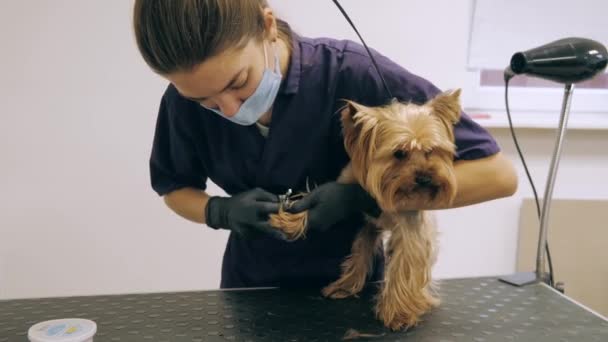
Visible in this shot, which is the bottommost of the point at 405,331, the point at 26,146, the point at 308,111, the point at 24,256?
the point at 24,256

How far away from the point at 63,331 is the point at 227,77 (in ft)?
1.64

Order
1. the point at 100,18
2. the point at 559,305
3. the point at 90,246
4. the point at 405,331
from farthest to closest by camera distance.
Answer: the point at 90,246, the point at 100,18, the point at 559,305, the point at 405,331

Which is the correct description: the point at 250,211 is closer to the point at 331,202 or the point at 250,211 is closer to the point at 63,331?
the point at 331,202

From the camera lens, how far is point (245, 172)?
1.17m

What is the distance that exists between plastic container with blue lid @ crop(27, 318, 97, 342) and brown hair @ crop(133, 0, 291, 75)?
45 cm

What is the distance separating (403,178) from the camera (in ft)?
3.19

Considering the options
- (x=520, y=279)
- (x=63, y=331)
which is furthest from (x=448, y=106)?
(x=63, y=331)

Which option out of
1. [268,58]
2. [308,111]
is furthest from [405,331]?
[268,58]

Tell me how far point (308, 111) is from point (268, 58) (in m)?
0.14

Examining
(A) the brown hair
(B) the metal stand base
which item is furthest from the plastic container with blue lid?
(B) the metal stand base

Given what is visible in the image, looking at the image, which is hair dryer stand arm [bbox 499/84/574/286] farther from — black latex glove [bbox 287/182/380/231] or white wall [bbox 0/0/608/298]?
white wall [bbox 0/0/608/298]

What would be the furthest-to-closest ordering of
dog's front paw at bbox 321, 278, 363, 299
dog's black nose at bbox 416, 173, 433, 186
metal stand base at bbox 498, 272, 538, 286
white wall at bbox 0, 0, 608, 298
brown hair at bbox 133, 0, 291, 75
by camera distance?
1. white wall at bbox 0, 0, 608, 298
2. metal stand base at bbox 498, 272, 538, 286
3. dog's front paw at bbox 321, 278, 363, 299
4. dog's black nose at bbox 416, 173, 433, 186
5. brown hair at bbox 133, 0, 291, 75

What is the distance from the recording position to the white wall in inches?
72.6

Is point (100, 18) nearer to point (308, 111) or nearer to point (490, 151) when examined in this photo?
point (308, 111)
